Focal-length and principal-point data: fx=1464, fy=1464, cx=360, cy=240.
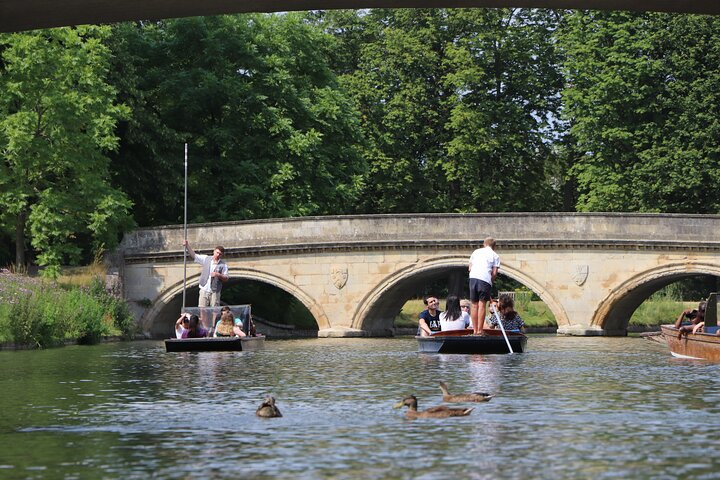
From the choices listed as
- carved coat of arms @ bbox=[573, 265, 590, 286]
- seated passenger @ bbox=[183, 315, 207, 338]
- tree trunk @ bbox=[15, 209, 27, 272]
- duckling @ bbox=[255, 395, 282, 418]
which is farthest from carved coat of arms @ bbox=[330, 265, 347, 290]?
duckling @ bbox=[255, 395, 282, 418]

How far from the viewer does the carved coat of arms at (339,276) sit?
119ft

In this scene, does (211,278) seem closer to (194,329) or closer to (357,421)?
(194,329)

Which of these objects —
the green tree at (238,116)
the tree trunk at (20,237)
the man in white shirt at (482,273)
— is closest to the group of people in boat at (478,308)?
the man in white shirt at (482,273)

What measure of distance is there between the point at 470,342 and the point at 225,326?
5454 mm

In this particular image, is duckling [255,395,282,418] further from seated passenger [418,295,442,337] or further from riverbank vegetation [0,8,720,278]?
riverbank vegetation [0,8,720,278]

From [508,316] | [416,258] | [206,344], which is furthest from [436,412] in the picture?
[416,258]

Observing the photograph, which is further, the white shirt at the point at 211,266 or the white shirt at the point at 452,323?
the white shirt at the point at 211,266

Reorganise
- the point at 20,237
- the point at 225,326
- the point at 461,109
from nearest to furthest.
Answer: the point at 225,326
the point at 20,237
the point at 461,109

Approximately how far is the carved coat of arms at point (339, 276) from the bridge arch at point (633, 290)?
20.2ft

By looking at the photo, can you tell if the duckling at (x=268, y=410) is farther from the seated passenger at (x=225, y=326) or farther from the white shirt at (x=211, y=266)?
the white shirt at (x=211, y=266)

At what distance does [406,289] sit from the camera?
37.8 meters

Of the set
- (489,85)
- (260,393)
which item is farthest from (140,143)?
(260,393)

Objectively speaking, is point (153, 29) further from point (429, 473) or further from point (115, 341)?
point (429, 473)

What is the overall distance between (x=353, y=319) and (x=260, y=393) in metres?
20.9
